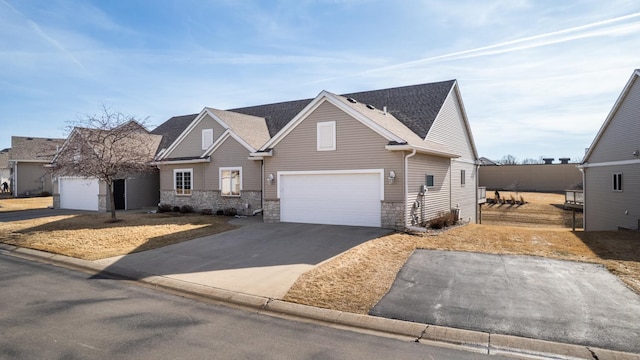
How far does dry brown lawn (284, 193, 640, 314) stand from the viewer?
7.45 metres

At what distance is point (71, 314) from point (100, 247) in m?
6.47

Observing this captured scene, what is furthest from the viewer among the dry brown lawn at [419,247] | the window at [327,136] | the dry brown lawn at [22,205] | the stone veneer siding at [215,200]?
the dry brown lawn at [22,205]

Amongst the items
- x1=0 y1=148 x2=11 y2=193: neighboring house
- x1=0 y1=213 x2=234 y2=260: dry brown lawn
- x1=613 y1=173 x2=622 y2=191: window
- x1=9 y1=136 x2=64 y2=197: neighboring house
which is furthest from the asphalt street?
x1=0 y1=148 x2=11 y2=193: neighboring house

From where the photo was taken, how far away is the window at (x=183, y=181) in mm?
23391

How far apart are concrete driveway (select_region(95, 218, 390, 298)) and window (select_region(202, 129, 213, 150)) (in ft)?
31.2

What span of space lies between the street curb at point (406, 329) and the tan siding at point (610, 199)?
595 inches

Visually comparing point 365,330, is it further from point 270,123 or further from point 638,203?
point 270,123

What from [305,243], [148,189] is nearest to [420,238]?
[305,243]

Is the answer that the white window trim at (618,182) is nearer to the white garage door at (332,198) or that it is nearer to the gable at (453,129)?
the gable at (453,129)

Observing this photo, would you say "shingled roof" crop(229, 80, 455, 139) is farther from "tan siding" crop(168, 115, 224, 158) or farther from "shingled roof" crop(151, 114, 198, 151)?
"shingled roof" crop(151, 114, 198, 151)

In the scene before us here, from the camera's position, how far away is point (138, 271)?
31.1 ft

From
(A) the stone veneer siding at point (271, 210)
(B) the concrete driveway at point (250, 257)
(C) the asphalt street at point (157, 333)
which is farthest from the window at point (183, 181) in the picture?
(C) the asphalt street at point (157, 333)

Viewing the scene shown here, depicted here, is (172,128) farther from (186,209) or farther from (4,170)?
(4,170)

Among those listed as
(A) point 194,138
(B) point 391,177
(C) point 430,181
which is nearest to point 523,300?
(B) point 391,177
